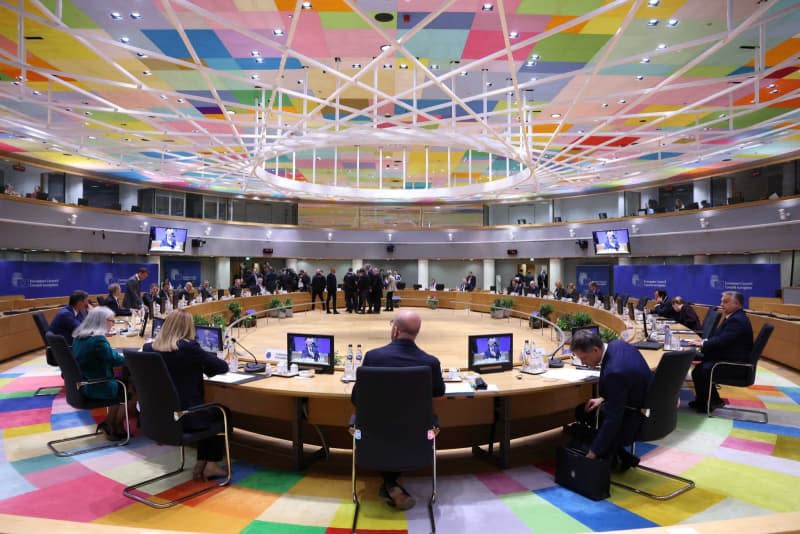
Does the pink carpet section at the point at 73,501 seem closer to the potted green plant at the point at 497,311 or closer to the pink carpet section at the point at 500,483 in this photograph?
the pink carpet section at the point at 500,483

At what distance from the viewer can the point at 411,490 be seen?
12.4ft

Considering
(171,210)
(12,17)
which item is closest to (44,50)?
(12,17)

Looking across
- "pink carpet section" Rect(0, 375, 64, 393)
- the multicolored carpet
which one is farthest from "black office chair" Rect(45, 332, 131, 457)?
"pink carpet section" Rect(0, 375, 64, 393)

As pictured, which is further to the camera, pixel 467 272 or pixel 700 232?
pixel 467 272

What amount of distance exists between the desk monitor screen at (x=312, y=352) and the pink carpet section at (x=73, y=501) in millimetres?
1802

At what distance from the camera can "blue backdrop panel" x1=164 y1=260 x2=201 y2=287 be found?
20469 millimetres

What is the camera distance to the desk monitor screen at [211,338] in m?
5.42

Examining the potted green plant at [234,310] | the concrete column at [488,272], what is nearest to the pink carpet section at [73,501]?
the potted green plant at [234,310]

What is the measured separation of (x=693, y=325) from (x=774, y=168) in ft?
34.7

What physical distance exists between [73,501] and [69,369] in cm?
137

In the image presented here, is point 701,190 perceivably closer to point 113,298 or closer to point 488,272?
point 488,272

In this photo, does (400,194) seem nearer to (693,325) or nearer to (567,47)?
A: (567,47)

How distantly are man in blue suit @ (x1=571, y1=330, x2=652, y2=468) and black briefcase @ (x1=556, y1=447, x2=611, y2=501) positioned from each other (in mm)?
73

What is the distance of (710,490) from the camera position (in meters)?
3.73
